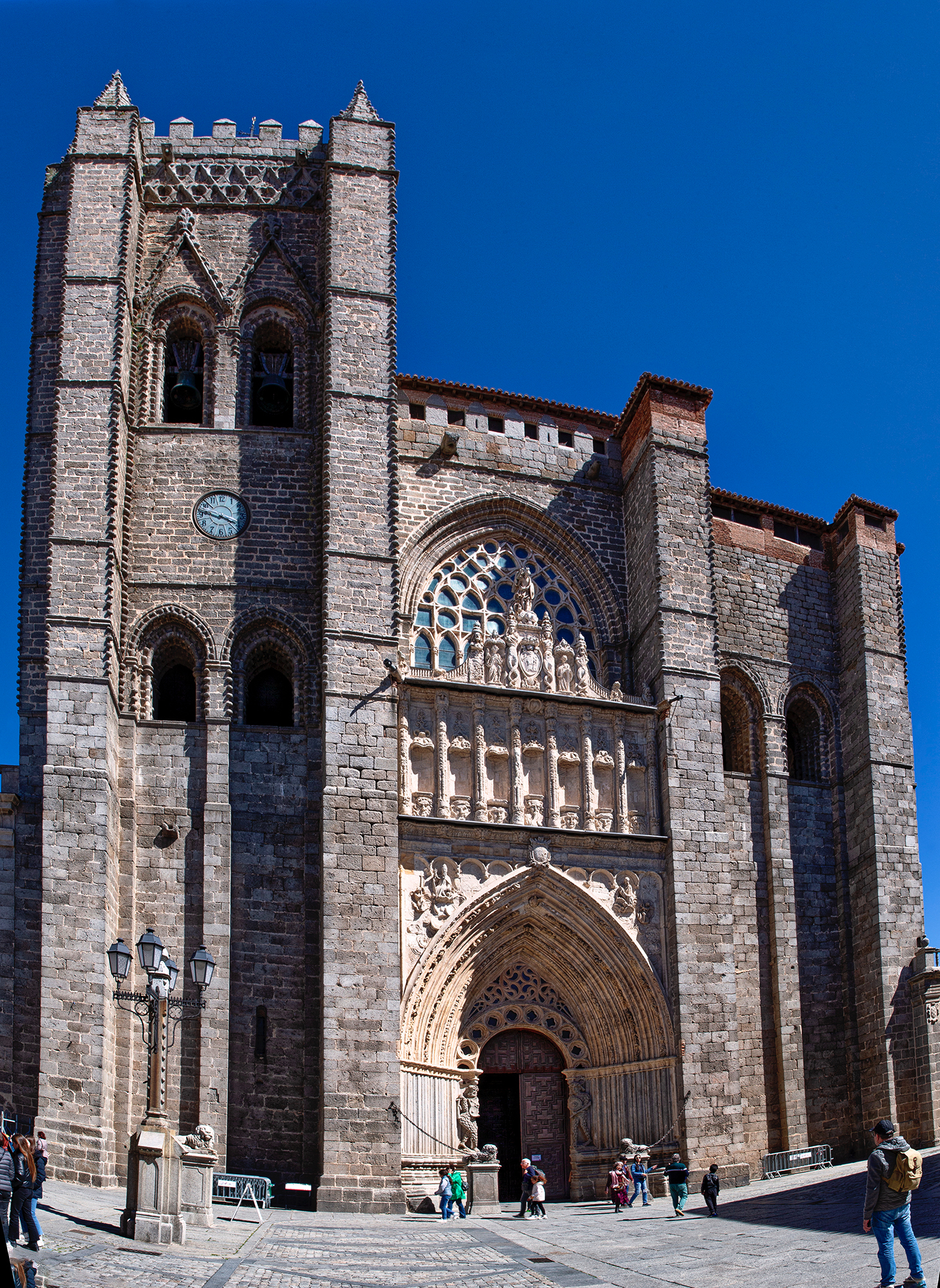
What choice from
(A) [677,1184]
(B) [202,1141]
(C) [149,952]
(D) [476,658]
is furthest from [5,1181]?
(D) [476,658]

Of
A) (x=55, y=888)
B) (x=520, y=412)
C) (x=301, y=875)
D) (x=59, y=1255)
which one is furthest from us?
(x=520, y=412)

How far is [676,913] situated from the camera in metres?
17.3

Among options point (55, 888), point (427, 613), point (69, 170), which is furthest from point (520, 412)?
point (55, 888)

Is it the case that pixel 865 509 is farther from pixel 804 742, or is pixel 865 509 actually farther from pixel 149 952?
pixel 149 952

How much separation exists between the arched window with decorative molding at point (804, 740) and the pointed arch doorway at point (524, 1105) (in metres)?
5.77

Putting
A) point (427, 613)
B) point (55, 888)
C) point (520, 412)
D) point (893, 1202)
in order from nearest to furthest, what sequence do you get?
point (893, 1202) < point (55, 888) < point (427, 613) < point (520, 412)

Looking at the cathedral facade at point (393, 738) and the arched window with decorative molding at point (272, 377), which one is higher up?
the arched window with decorative molding at point (272, 377)

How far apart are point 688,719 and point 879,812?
125 inches

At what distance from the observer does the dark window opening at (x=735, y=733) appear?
A: 19.8m

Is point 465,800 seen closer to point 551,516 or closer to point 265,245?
point 551,516

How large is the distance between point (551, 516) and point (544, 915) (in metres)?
5.78

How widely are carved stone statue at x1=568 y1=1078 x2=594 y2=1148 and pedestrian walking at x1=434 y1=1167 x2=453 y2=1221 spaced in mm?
2334

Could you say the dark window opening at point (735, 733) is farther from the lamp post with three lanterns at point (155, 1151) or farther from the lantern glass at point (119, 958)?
the lantern glass at point (119, 958)

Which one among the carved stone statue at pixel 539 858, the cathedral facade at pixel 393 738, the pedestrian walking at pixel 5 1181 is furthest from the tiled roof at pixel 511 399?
the pedestrian walking at pixel 5 1181
